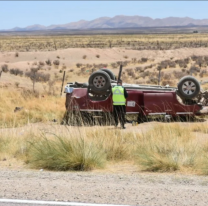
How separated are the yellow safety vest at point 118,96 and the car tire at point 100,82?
40.3 inches

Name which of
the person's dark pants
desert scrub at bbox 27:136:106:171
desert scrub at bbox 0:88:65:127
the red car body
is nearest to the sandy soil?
desert scrub at bbox 0:88:65:127

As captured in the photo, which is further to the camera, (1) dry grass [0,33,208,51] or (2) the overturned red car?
(1) dry grass [0,33,208,51]

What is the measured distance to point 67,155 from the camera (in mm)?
8195

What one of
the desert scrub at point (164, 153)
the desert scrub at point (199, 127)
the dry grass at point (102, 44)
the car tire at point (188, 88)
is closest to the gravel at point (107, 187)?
the desert scrub at point (164, 153)

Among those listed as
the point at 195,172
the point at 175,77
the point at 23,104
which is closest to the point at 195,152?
the point at 195,172

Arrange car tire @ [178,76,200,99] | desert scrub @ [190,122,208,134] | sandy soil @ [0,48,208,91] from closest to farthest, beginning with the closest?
desert scrub @ [190,122,208,134], car tire @ [178,76,200,99], sandy soil @ [0,48,208,91]

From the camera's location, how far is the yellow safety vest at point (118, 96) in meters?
12.7

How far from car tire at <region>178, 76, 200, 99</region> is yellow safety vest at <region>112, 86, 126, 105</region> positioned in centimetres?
197

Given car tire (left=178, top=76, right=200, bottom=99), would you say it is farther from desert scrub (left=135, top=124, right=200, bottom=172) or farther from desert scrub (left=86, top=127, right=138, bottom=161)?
desert scrub (left=86, top=127, right=138, bottom=161)

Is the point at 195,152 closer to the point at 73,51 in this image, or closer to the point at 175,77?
the point at 175,77

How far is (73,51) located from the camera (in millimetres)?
61312

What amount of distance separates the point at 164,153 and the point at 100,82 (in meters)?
5.44

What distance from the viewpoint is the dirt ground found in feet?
19.4

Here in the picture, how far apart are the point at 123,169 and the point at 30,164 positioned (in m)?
1.72
